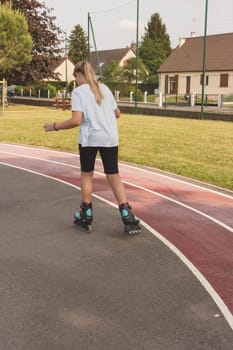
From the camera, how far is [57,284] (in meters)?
3.90

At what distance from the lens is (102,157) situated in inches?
209

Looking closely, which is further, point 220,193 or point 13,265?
point 220,193

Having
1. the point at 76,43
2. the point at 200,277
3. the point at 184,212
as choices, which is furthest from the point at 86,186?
the point at 76,43

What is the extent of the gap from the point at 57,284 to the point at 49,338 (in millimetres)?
894

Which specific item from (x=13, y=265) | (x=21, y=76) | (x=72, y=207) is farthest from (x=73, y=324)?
(x=21, y=76)

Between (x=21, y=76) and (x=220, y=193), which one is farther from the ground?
(x=21, y=76)

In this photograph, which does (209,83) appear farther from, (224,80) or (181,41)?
(181,41)

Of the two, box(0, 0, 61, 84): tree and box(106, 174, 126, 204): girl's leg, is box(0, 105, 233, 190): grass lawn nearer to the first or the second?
box(106, 174, 126, 204): girl's leg

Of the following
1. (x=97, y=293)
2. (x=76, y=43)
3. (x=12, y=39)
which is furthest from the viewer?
(x=76, y=43)

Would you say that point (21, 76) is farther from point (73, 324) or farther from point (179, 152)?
point (73, 324)

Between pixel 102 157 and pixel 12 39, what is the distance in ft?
92.6

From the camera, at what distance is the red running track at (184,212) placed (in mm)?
4250

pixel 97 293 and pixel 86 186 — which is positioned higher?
pixel 86 186

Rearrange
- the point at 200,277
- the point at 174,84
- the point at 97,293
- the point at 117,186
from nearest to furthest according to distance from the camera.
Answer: the point at 97,293, the point at 200,277, the point at 117,186, the point at 174,84
